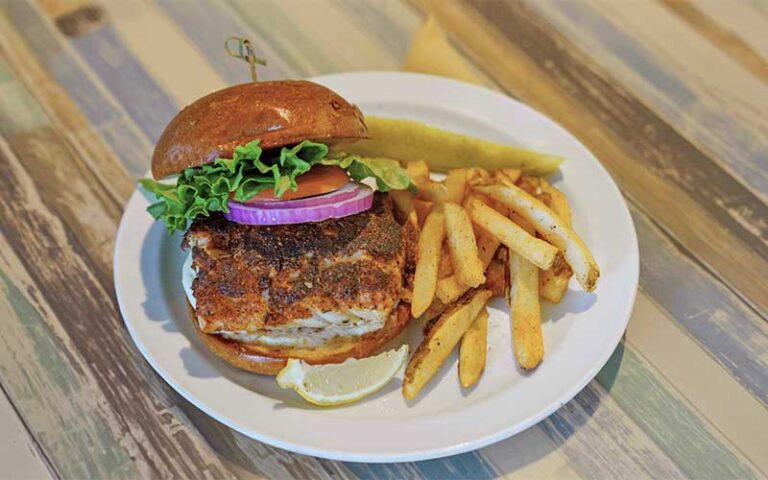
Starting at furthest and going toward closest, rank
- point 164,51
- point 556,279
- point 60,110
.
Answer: point 164,51
point 60,110
point 556,279

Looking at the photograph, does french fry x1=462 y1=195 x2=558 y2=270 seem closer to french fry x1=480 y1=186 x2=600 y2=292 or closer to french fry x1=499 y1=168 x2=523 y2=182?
french fry x1=480 y1=186 x2=600 y2=292

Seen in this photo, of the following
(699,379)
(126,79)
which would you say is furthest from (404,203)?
(126,79)

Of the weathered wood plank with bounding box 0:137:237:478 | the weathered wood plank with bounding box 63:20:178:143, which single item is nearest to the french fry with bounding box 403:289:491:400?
the weathered wood plank with bounding box 0:137:237:478

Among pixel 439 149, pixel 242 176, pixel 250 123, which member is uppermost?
pixel 250 123

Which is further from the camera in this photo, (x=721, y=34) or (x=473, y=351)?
(x=721, y=34)

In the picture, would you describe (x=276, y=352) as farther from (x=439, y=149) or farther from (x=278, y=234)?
(x=439, y=149)
